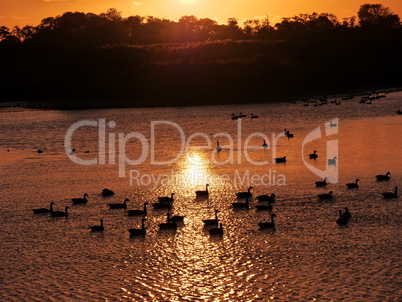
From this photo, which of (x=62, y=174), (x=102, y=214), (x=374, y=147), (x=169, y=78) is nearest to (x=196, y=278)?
(x=102, y=214)

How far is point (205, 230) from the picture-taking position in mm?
32094

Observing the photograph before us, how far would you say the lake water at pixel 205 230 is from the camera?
2466cm

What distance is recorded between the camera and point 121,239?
31.3 metres

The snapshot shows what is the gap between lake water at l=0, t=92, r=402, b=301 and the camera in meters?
24.7

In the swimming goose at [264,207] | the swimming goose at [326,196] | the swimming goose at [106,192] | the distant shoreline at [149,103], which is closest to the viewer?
the swimming goose at [264,207]

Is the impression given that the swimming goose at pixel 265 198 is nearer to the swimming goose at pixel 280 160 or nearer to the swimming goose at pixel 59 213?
the swimming goose at pixel 59 213

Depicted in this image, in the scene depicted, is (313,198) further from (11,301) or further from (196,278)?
(11,301)

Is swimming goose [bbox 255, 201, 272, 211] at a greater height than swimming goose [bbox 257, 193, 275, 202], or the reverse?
swimming goose [bbox 257, 193, 275, 202]

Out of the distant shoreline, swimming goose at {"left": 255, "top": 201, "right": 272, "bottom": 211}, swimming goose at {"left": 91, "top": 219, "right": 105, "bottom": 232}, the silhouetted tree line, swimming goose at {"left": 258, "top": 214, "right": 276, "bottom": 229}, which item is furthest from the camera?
→ the silhouetted tree line

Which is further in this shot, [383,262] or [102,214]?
[102,214]

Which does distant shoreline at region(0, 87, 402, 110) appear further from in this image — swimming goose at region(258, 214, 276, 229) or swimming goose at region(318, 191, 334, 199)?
swimming goose at region(258, 214, 276, 229)

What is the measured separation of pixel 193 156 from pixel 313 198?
2361 centimetres

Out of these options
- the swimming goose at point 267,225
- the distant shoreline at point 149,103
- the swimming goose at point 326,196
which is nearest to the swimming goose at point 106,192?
the swimming goose at point 267,225

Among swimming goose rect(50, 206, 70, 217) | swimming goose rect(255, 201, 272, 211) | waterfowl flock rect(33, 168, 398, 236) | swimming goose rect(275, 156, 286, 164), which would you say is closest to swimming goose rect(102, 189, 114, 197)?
waterfowl flock rect(33, 168, 398, 236)
